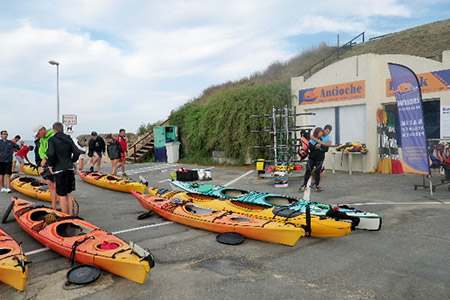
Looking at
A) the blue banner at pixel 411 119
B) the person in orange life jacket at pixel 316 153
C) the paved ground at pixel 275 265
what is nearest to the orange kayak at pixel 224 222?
the paved ground at pixel 275 265

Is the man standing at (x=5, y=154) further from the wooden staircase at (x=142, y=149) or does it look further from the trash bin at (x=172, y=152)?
the wooden staircase at (x=142, y=149)

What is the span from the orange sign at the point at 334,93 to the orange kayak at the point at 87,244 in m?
10.9

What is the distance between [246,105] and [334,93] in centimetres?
402

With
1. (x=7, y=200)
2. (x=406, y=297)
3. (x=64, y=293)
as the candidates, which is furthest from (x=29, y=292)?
(x=7, y=200)

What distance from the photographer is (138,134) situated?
24.9 meters

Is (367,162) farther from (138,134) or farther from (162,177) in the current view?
(138,134)

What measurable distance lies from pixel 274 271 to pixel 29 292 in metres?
2.84

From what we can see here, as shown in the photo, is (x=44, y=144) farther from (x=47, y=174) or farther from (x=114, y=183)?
(x=114, y=183)

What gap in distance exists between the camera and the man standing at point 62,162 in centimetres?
611

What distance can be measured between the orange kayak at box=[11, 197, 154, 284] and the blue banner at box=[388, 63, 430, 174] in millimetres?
7169

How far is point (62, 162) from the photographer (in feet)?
20.2

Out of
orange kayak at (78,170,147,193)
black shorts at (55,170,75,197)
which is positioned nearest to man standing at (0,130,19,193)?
orange kayak at (78,170,147,193)

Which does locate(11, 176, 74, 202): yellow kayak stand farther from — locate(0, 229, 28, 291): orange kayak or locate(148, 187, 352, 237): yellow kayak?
locate(0, 229, 28, 291): orange kayak

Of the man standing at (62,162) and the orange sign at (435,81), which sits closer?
the man standing at (62,162)
